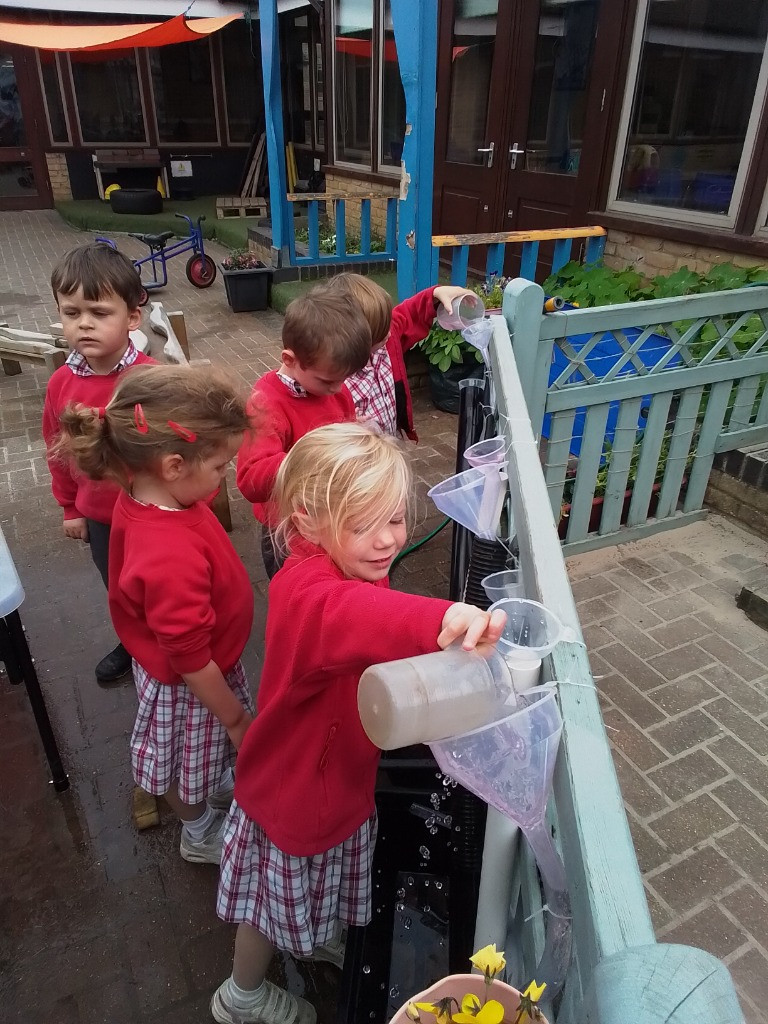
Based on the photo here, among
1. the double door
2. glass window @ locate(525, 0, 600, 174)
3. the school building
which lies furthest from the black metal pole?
glass window @ locate(525, 0, 600, 174)

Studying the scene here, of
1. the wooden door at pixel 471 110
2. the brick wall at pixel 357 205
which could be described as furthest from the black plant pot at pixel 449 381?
the brick wall at pixel 357 205

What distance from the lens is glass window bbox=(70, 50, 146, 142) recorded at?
1308cm

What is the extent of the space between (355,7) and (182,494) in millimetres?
9271

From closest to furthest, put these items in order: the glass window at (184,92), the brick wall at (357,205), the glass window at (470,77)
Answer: the glass window at (470,77)
the brick wall at (357,205)
the glass window at (184,92)

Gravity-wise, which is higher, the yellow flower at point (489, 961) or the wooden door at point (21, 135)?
the wooden door at point (21, 135)

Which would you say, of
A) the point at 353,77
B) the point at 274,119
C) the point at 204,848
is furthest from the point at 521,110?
the point at 204,848

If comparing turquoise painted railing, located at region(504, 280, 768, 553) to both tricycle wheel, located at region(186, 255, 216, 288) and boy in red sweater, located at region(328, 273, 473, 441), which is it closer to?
boy in red sweater, located at region(328, 273, 473, 441)

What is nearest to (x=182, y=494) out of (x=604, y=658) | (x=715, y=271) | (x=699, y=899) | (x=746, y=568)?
(x=699, y=899)

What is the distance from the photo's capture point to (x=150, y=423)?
1.37 meters

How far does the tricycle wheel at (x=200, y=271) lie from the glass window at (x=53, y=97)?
7.62 metres

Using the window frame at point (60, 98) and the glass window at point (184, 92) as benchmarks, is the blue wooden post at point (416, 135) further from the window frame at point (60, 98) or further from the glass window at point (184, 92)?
the window frame at point (60, 98)

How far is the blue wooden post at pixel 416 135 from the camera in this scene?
4055mm

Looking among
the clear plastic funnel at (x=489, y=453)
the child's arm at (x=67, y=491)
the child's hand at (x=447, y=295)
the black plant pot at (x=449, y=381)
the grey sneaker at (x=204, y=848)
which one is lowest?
the grey sneaker at (x=204, y=848)

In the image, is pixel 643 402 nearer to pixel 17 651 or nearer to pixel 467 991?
pixel 17 651
